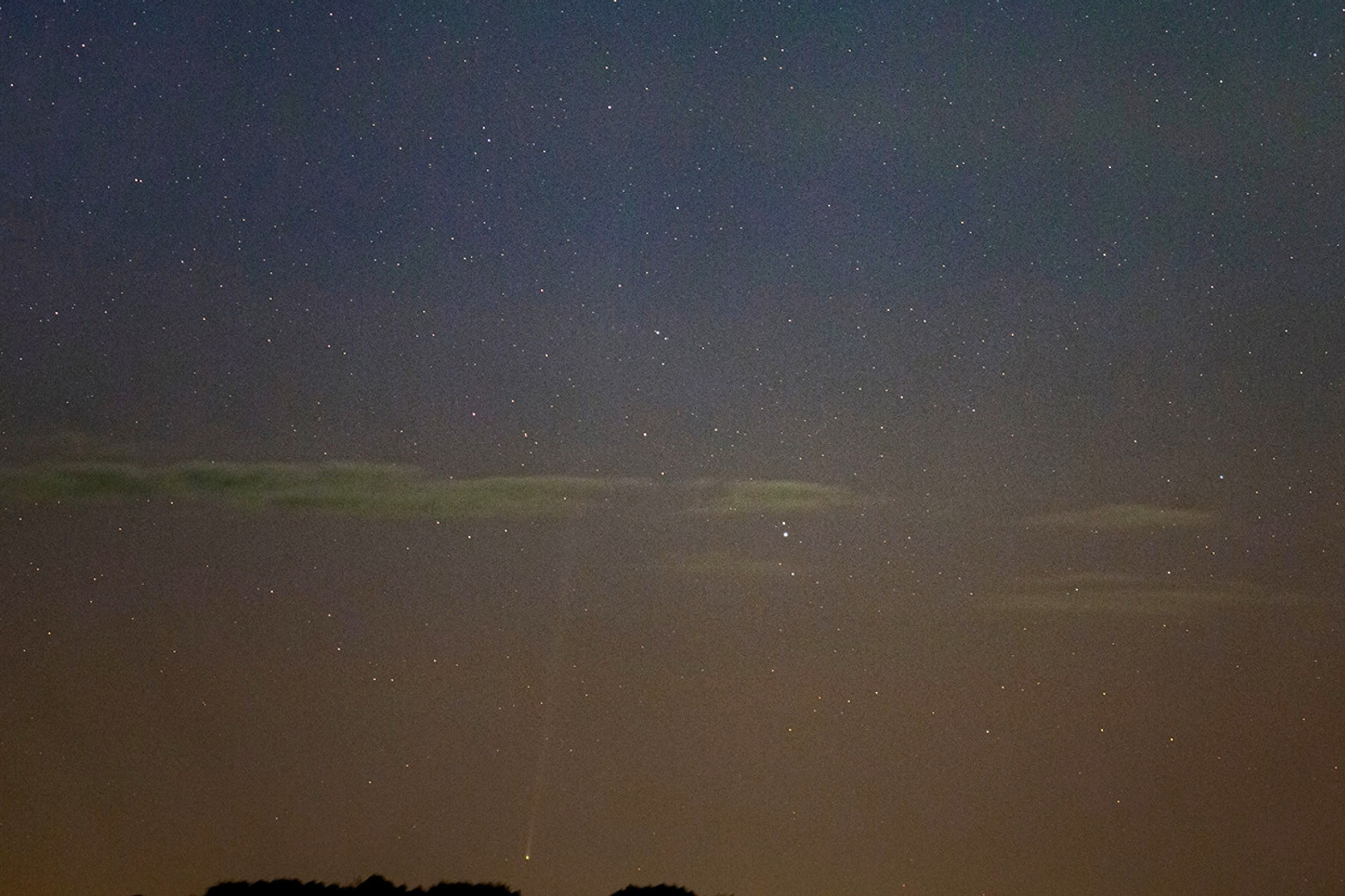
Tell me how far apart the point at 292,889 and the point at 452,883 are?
4.72ft

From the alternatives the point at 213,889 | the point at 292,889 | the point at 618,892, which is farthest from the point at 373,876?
the point at 618,892

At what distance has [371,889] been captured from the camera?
1147 centimetres

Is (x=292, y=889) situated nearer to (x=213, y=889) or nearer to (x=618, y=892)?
(x=213, y=889)

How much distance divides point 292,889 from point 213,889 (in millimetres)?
804

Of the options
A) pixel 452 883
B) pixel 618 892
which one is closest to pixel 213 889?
pixel 452 883

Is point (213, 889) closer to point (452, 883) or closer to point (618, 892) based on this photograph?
point (452, 883)

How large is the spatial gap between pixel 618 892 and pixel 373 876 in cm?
221

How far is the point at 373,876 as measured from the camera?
11.7 m

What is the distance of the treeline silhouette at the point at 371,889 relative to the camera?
11.4 metres

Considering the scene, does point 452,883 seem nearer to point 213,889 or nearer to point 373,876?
point 373,876

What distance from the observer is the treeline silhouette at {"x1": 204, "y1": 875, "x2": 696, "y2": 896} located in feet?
37.5

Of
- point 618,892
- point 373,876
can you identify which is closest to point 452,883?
point 373,876

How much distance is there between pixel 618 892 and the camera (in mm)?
11844

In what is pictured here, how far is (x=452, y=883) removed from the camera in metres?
12.0
